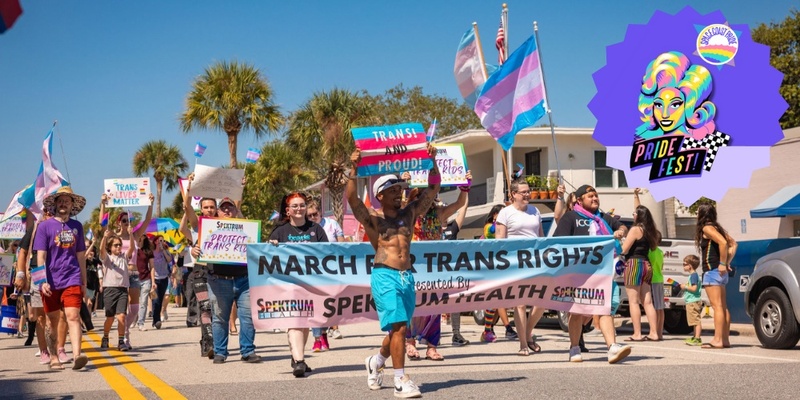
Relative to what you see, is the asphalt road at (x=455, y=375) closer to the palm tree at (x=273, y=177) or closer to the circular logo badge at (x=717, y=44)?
the circular logo badge at (x=717, y=44)

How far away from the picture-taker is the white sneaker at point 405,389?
25.3 ft

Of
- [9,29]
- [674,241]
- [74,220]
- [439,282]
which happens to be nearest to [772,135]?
[674,241]

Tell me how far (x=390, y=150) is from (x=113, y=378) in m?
3.62

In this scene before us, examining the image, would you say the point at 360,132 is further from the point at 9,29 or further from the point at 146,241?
the point at 146,241

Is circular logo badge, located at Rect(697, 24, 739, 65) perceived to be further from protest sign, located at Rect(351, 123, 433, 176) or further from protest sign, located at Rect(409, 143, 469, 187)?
protest sign, located at Rect(351, 123, 433, 176)

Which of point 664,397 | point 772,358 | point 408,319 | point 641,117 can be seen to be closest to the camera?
point 664,397

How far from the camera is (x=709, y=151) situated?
28422mm

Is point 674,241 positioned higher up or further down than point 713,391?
higher up

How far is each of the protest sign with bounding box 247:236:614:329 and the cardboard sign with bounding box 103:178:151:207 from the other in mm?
7146

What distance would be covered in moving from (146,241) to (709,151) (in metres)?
16.8

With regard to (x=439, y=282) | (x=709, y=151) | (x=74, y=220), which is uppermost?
(x=709, y=151)

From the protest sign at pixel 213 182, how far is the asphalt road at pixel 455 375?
1980 mm
